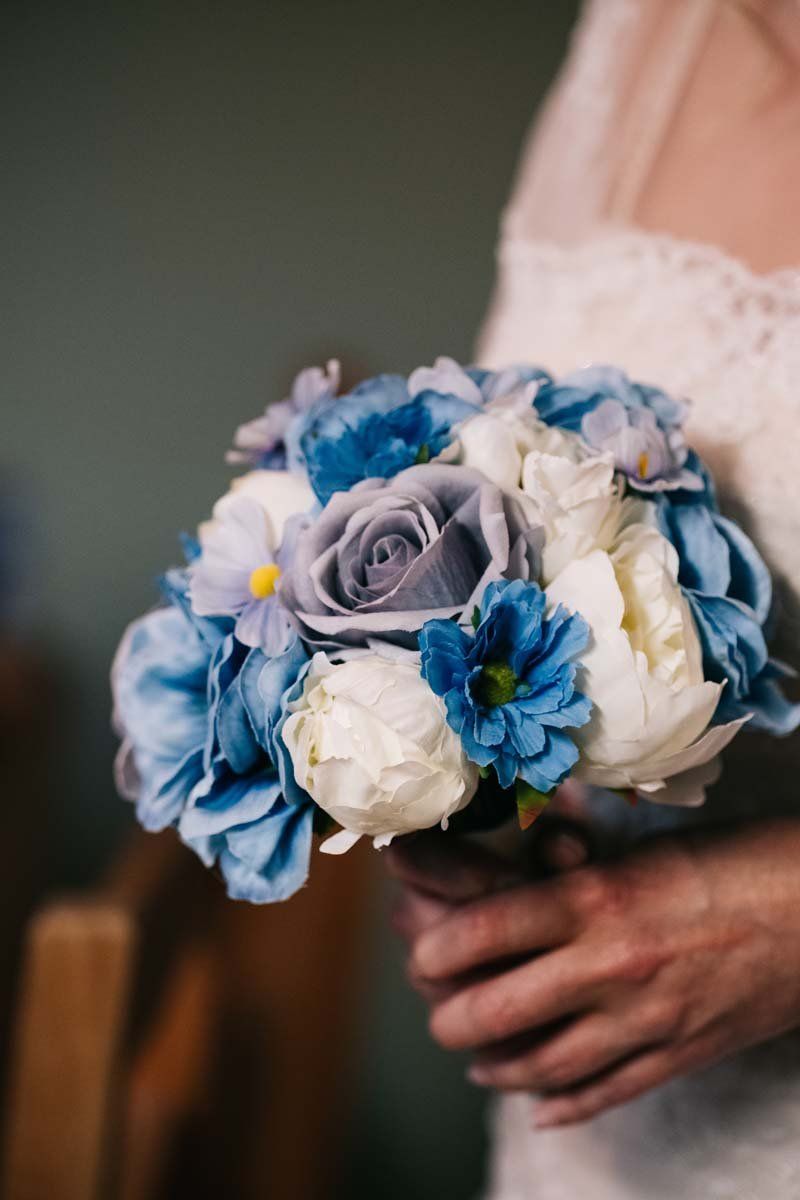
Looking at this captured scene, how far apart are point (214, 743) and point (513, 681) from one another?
161 millimetres

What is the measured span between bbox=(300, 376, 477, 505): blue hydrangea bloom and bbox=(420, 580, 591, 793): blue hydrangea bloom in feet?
0.32

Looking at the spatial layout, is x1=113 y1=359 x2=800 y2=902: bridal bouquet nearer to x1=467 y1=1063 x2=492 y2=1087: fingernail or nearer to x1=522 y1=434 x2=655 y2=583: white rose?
x1=522 y1=434 x2=655 y2=583: white rose

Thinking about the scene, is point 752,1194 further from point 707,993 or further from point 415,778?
point 415,778

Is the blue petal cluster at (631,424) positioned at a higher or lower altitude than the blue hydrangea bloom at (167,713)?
higher

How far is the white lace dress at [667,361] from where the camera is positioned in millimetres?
658

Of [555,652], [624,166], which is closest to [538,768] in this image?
[555,652]

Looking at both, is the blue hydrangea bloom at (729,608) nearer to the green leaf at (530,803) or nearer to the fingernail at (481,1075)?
the green leaf at (530,803)

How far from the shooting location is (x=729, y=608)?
1.74 ft

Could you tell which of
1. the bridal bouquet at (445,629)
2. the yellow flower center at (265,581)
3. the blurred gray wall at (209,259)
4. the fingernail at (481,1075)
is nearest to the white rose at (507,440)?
the bridal bouquet at (445,629)

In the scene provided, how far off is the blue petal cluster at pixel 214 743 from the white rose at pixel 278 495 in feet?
0.19

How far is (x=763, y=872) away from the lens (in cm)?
63

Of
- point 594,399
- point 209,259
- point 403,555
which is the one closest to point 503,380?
point 594,399

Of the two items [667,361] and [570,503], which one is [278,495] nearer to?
[570,503]

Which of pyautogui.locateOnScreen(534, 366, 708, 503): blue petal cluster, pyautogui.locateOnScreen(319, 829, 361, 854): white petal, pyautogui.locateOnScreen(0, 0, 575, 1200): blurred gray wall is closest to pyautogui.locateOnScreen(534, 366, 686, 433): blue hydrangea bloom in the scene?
pyautogui.locateOnScreen(534, 366, 708, 503): blue petal cluster
